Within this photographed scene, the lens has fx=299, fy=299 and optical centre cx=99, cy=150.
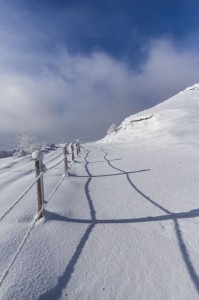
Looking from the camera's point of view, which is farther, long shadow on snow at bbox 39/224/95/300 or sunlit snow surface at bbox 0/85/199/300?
sunlit snow surface at bbox 0/85/199/300

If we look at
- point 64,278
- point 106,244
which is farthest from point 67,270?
point 106,244

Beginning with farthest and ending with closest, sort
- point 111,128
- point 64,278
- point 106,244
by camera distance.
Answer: point 111,128 < point 106,244 < point 64,278

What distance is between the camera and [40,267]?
3.78 m

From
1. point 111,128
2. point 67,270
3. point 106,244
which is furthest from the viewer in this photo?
point 111,128

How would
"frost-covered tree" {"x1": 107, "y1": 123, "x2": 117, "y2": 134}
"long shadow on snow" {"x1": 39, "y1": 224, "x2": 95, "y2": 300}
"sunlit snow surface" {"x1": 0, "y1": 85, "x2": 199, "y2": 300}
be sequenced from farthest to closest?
"frost-covered tree" {"x1": 107, "y1": 123, "x2": 117, "y2": 134}
"sunlit snow surface" {"x1": 0, "y1": 85, "x2": 199, "y2": 300}
"long shadow on snow" {"x1": 39, "y1": 224, "x2": 95, "y2": 300}

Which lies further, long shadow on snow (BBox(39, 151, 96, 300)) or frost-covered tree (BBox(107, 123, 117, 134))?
frost-covered tree (BBox(107, 123, 117, 134))

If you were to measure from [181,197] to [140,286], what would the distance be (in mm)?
3672

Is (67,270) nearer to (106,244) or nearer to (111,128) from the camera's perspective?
(106,244)

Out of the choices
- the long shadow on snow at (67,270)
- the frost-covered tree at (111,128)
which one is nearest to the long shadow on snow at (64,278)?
the long shadow on snow at (67,270)

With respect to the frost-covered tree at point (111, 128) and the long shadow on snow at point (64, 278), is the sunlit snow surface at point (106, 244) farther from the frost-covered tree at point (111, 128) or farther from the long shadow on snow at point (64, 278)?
the frost-covered tree at point (111, 128)

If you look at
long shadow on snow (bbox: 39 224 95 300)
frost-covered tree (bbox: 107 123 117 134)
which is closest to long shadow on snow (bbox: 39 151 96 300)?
long shadow on snow (bbox: 39 224 95 300)

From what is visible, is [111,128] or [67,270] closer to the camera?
[67,270]

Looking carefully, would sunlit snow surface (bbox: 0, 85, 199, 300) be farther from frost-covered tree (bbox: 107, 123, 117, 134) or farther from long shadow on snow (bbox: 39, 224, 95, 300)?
frost-covered tree (bbox: 107, 123, 117, 134)

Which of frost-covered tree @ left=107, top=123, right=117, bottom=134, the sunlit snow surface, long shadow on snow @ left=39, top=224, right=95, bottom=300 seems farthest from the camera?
frost-covered tree @ left=107, top=123, right=117, bottom=134
